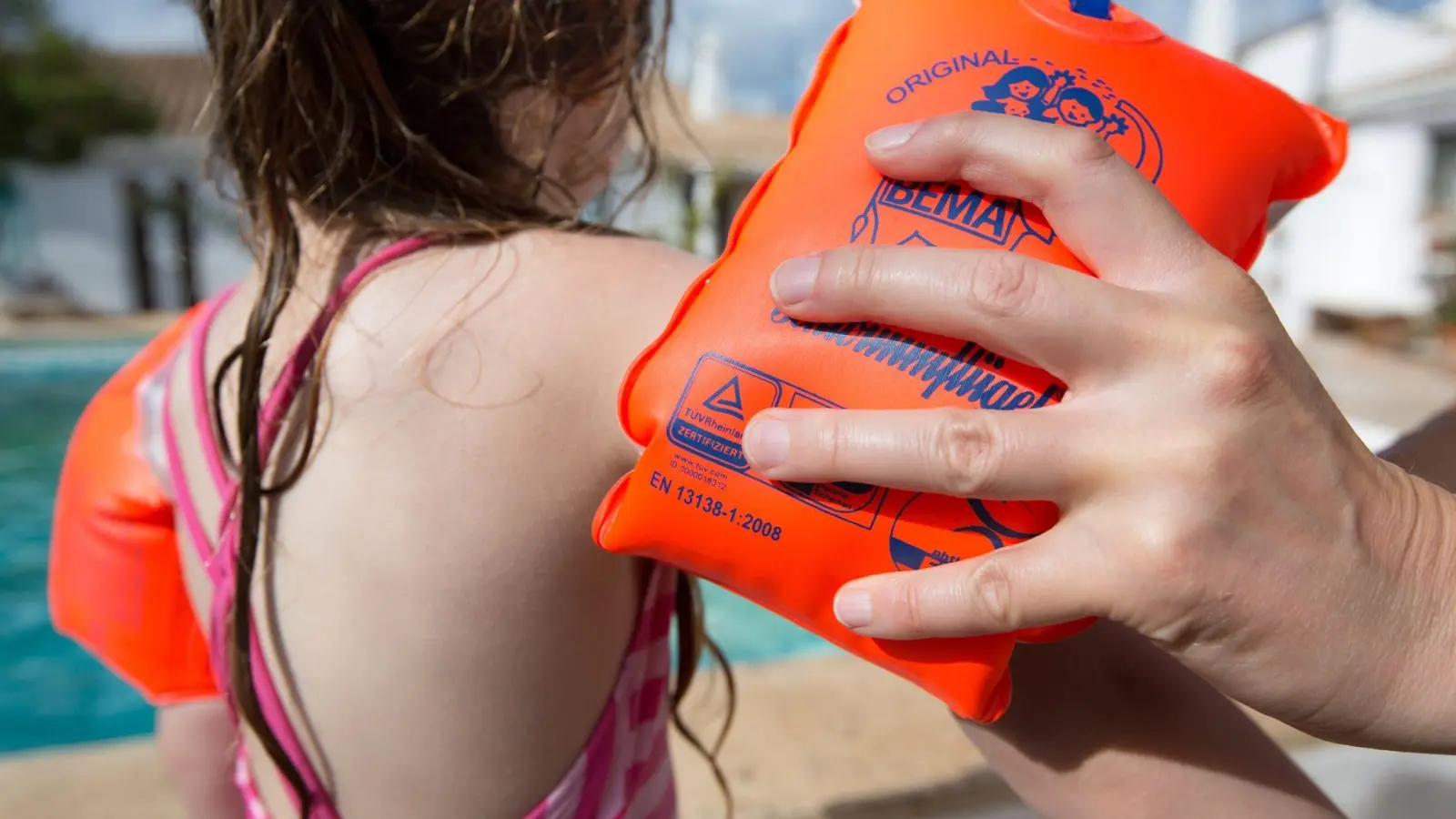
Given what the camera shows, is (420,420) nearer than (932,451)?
No

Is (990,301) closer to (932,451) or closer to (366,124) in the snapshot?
(932,451)

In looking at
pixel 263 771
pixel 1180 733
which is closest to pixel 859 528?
pixel 1180 733

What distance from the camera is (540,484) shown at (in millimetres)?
880

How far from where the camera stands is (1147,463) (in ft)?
2.07

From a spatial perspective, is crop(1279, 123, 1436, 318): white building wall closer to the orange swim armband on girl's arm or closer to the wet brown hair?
the orange swim armband on girl's arm

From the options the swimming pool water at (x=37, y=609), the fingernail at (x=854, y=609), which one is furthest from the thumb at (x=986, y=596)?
the swimming pool water at (x=37, y=609)

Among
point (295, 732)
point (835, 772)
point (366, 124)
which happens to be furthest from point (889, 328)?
point (835, 772)

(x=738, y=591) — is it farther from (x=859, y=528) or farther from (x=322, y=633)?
(x=322, y=633)

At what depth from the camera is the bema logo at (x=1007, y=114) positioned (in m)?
0.75

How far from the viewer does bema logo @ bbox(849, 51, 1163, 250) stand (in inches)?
29.6

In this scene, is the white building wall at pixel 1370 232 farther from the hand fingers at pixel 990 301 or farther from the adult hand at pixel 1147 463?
the hand fingers at pixel 990 301

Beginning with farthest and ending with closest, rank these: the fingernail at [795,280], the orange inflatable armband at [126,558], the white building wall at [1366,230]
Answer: the white building wall at [1366,230]
the orange inflatable armband at [126,558]
the fingernail at [795,280]

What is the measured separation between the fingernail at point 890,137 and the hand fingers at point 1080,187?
0.06 feet

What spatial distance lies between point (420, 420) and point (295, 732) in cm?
38
